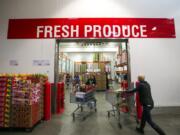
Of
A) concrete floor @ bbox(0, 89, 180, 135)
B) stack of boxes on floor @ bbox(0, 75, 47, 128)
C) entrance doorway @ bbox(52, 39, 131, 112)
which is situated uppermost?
entrance doorway @ bbox(52, 39, 131, 112)

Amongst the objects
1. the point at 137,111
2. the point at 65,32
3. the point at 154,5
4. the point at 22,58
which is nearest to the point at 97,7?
the point at 65,32

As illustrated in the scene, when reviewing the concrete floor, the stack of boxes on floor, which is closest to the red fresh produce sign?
the stack of boxes on floor

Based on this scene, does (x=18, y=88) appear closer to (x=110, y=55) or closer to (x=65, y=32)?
(x=65, y=32)

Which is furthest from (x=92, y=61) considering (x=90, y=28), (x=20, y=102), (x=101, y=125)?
(x=20, y=102)

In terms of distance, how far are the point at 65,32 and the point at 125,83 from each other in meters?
2.92

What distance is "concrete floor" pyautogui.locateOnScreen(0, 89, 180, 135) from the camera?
3.76 metres

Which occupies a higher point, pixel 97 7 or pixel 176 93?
pixel 97 7

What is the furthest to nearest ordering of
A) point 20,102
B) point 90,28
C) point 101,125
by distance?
1. point 90,28
2. point 101,125
3. point 20,102

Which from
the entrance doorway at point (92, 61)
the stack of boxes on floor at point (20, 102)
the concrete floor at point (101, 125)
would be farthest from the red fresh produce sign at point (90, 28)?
the entrance doorway at point (92, 61)

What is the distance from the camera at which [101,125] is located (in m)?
4.27

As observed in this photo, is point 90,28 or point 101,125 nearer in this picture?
point 101,125

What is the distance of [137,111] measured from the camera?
4.87 metres

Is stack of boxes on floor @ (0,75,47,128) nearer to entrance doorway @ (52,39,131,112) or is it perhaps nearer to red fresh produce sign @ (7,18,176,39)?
red fresh produce sign @ (7,18,176,39)

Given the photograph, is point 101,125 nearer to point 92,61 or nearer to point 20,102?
point 20,102
